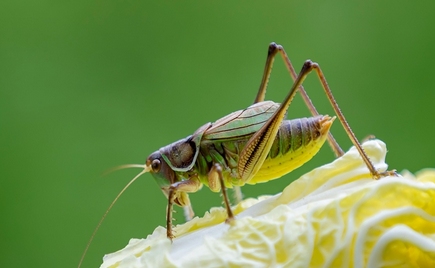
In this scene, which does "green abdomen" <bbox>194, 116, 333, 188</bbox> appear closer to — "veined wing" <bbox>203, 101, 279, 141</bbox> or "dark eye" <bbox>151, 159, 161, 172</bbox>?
"veined wing" <bbox>203, 101, 279, 141</bbox>

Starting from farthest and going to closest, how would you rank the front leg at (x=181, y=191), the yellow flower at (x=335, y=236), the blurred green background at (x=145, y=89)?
the blurred green background at (x=145, y=89), the front leg at (x=181, y=191), the yellow flower at (x=335, y=236)

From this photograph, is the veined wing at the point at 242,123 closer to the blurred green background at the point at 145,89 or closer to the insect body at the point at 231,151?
the insect body at the point at 231,151

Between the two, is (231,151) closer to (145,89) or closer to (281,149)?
(281,149)

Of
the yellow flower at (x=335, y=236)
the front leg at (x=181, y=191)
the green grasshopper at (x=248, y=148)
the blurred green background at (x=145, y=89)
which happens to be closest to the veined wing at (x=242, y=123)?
the green grasshopper at (x=248, y=148)

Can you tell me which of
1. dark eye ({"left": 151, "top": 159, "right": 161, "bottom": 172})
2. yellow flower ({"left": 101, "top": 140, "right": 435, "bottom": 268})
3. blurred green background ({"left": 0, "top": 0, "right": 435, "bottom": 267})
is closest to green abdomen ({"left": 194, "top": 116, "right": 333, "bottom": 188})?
dark eye ({"left": 151, "top": 159, "right": 161, "bottom": 172})

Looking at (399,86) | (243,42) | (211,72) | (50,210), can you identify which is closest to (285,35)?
(243,42)

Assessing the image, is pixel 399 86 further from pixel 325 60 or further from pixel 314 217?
pixel 314 217
